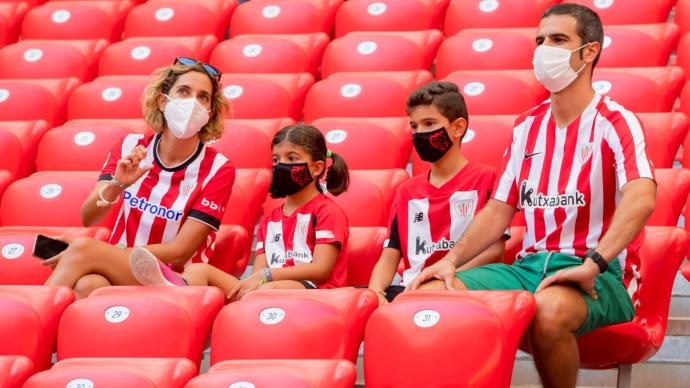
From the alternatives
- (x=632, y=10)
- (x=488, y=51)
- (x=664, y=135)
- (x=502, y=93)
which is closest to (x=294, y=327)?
(x=664, y=135)

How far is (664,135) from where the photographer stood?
3729mm

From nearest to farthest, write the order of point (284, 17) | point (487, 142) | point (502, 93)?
point (487, 142)
point (502, 93)
point (284, 17)

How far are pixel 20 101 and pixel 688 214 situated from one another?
97.4 inches

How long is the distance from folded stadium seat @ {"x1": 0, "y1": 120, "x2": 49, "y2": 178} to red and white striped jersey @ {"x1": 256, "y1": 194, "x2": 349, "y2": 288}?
1.11 m

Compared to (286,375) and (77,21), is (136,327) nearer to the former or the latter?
(286,375)

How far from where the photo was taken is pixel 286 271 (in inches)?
133

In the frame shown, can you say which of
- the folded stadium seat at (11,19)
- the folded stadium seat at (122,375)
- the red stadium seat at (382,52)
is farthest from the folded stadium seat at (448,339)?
the folded stadium seat at (11,19)

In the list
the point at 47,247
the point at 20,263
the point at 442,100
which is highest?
the point at 442,100

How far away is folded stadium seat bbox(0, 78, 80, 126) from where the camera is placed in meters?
4.65

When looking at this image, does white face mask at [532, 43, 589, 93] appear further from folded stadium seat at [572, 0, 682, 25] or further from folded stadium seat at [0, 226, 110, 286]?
folded stadium seat at [572, 0, 682, 25]

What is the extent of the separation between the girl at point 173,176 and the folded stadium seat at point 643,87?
1242 millimetres

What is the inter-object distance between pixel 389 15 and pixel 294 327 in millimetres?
2502

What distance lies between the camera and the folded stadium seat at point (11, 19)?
5.45m

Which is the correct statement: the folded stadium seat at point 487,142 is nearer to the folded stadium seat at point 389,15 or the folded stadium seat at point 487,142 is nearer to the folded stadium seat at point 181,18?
the folded stadium seat at point 389,15
